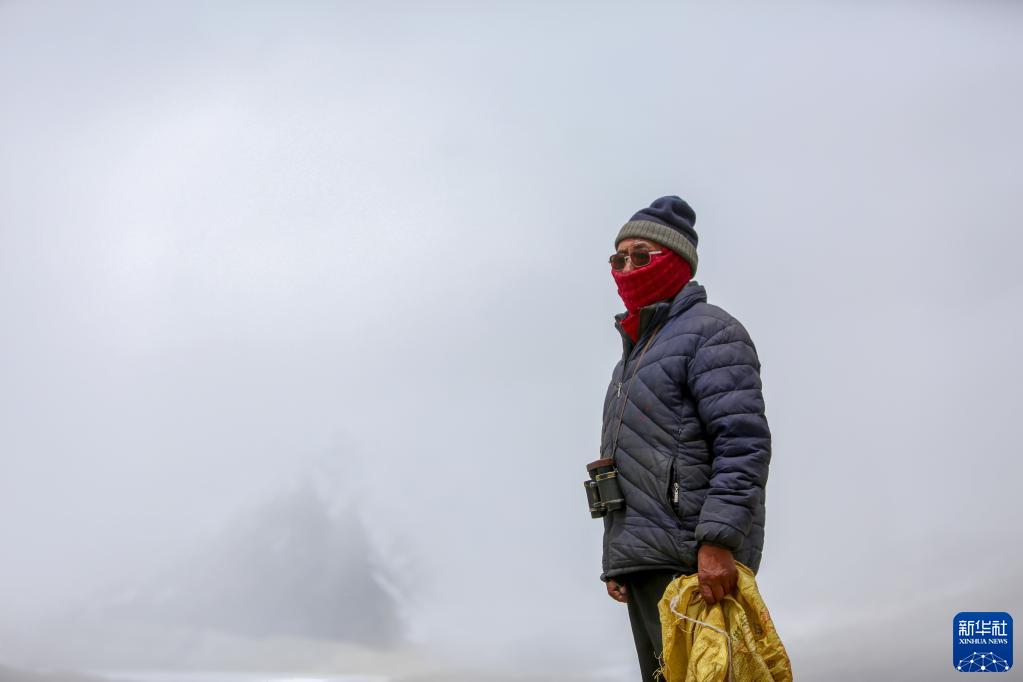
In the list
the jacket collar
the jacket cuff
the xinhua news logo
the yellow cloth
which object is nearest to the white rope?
the yellow cloth

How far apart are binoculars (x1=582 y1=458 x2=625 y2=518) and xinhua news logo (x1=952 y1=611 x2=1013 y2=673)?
2.02 m

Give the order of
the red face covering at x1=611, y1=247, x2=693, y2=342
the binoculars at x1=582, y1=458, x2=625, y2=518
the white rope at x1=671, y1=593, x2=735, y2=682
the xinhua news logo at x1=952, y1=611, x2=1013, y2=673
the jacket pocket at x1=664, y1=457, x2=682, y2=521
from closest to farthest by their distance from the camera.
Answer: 1. the white rope at x1=671, y1=593, x2=735, y2=682
2. the jacket pocket at x1=664, y1=457, x2=682, y2=521
3. the binoculars at x1=582, y1=458, x2=625, y2=518
4. the red face covering at x1=611, y1=247, x2=693, y2=342
5. the xinhua news logo at x1=952, y1=611, x2=1013, y2=673

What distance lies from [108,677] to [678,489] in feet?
10.0

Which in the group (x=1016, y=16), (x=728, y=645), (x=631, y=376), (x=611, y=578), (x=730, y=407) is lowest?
(x=728, y=645)

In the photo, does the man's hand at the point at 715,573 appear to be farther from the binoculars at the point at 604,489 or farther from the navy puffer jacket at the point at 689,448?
the binoculars at the point at 604,489

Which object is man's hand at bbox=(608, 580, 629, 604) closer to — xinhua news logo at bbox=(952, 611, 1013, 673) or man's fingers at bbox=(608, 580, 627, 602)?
man's fingers at bbox=(608, 580, 627, 602)

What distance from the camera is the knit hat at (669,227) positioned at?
2.01 metres

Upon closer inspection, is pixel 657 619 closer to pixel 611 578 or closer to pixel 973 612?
pixel 611 578

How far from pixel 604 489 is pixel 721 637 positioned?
0.36 meters

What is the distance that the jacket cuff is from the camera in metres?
1.64

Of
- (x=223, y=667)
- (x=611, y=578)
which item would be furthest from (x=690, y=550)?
(x=223, y=667)

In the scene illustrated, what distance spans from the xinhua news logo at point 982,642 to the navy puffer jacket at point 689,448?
1929mm

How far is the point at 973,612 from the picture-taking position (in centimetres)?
345

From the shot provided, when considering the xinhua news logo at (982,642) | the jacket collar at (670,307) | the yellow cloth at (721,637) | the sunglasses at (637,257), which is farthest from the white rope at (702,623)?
the xinhua news logo at (982,642)
